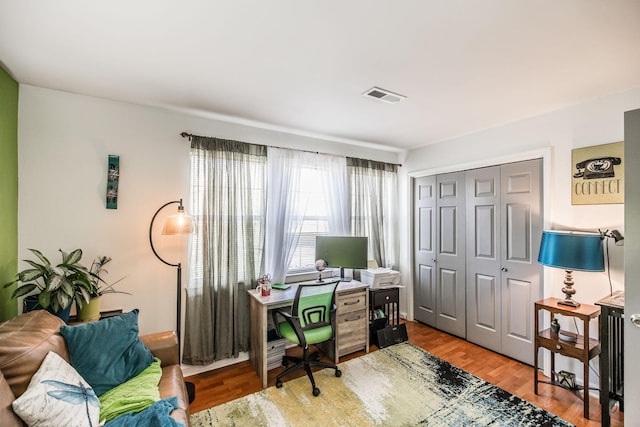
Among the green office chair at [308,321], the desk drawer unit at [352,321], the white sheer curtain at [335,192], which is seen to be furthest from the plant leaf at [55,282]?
the white sheer curtain at [335,192]

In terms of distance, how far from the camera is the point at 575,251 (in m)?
2.19

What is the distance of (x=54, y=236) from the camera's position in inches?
87.3

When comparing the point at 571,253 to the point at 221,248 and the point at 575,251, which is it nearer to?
the point at 575,251

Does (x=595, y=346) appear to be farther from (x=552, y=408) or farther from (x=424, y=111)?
(x=424, y=111)

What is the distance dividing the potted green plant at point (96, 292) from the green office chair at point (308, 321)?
1.35 meters

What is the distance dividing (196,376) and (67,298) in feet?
4.48

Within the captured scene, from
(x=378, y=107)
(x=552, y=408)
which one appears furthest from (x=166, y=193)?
(x=552, y=408)

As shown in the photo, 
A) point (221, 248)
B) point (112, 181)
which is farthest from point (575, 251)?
point (112, 181)

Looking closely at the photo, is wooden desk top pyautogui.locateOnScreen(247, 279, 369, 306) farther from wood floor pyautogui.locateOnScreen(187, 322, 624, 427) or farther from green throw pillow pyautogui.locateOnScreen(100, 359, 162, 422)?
green throw pillow pyautogui.locateOnScreen(100, 359, 162, 422)

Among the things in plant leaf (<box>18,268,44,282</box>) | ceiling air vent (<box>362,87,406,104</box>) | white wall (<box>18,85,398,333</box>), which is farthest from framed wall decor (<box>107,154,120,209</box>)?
ceiling air vent (<box>362,87,406,104</box>)

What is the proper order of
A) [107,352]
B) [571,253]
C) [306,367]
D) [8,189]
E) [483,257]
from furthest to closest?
[483,257] < [306,367] < [571,253] < [8,189] < [107,352]

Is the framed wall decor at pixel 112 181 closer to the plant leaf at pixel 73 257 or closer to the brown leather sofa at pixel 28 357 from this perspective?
the plant leaf at pixel 73 257

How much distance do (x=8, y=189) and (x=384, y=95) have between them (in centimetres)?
281

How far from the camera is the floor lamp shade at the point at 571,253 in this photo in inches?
83.9
